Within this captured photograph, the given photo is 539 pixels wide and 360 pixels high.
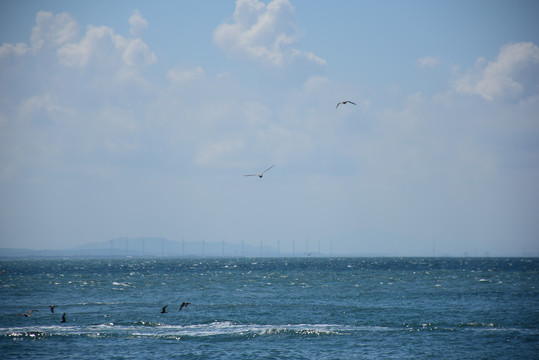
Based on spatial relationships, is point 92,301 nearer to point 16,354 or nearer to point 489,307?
point 16,354

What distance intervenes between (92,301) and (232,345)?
3067 cm

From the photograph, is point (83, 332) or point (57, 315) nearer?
point (83, 332)

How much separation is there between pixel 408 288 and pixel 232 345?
1733 inches

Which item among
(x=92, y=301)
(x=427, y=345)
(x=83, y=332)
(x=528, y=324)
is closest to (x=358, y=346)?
(x=427, y=345)

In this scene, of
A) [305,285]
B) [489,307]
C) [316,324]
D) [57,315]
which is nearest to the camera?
[316,324]

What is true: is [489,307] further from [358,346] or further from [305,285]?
[305,285]

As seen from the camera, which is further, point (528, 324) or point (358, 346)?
point (528, 324)

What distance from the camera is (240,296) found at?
2704 inches

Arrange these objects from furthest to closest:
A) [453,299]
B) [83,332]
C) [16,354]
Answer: [453,299] < [83,332] < [16,354]

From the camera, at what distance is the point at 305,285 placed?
8331 cm

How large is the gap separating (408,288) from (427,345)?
3931cm

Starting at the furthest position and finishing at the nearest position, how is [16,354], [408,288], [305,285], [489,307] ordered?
A: [305,285] < [408,288] < [489,307] < [16,354]

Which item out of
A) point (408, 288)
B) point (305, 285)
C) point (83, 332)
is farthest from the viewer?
point (305, 285)

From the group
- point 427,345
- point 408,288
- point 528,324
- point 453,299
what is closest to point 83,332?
point 427,345
